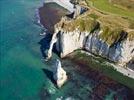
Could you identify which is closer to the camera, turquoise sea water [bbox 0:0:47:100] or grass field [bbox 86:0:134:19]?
turquoise sea water [bbox 0:0:47:100]

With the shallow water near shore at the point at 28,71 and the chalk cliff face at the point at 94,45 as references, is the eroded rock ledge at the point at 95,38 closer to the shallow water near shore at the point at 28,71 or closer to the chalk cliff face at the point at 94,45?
the chalk cliff face at the point at 94,45

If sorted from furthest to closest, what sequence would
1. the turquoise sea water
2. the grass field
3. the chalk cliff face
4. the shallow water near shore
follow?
the grass field
the chalk cliff face
the turquoise sea water
the shallow water near shore

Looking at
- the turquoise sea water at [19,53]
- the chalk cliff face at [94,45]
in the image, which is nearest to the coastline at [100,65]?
the chalk cliff face at [94,45]

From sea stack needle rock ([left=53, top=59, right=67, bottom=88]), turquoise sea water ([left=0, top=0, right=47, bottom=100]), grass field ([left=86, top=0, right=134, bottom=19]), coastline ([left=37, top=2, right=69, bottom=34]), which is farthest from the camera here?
coastline ([left=37, top=2, right=69, bottom=34])

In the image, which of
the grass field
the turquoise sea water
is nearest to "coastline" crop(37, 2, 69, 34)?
the turquoise sea water

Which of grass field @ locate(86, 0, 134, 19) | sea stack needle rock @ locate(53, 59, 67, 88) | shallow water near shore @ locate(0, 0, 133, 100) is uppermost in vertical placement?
grass field @ locate(86, 0, 134, 19)

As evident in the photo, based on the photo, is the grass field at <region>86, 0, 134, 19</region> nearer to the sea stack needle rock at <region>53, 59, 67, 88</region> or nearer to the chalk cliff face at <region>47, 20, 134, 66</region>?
the chalk cliff face at <region>47, 20, 134, 66</region>
